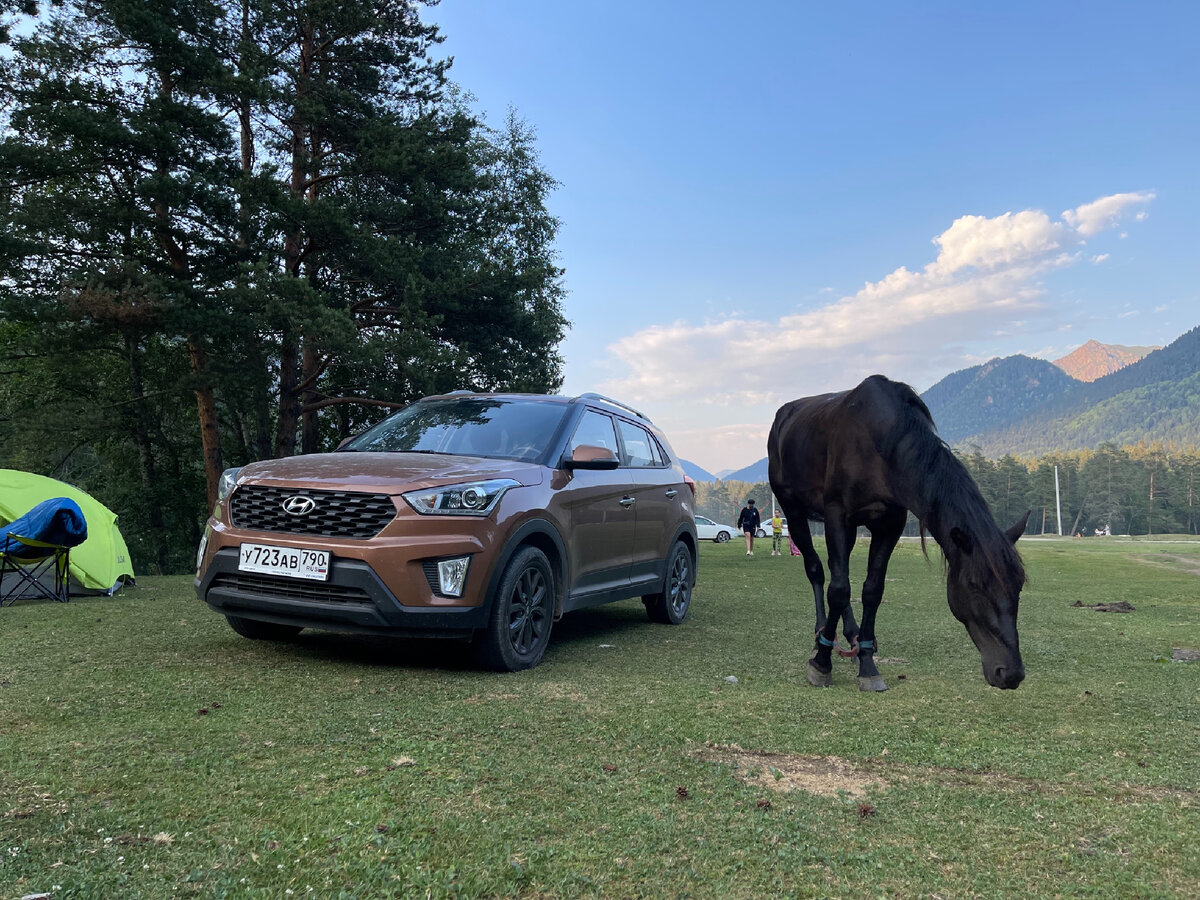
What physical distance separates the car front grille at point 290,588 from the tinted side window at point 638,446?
2.91 metres

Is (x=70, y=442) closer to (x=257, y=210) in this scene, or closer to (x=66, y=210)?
(x=66, y=210)

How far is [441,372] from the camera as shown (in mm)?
18062

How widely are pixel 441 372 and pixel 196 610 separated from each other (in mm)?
10836

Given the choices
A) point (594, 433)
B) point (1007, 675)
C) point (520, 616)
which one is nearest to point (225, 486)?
point (520, 616)

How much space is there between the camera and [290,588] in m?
4.64

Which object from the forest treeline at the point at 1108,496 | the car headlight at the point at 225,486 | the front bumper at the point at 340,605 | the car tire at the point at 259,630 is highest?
the car headlight at the point at 225,486

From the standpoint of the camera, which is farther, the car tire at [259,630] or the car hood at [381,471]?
the car tire at [259,630]

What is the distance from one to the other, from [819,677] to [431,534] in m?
2.50

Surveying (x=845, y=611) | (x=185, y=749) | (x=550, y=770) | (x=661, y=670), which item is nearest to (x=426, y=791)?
(x=550, y=770)

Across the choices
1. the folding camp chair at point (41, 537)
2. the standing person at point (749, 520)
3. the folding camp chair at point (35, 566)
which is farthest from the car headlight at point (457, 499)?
the standing person at point (749, 520)

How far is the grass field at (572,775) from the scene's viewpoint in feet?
7.11

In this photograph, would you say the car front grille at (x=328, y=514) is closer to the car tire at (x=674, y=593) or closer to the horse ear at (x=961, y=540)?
the horse ear at (x=961, y=540)

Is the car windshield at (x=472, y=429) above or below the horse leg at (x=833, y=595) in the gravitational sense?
above

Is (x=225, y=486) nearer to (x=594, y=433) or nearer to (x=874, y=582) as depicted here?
(x=594, y=433)
